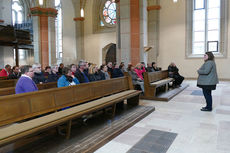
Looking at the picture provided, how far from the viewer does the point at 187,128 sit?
154 inches

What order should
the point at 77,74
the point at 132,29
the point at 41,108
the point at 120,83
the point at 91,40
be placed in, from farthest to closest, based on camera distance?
the point at 91,40
the point at 132,29
the point at 120,83
the point at 77,74
the point at 41,108

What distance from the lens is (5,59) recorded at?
15094mm

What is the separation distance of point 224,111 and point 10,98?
16.4 feet

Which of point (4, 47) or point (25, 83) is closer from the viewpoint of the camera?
point (25, 83)

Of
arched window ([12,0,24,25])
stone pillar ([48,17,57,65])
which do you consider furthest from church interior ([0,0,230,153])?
arched window ([12,0,24,25])

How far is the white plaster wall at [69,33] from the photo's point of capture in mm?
16062

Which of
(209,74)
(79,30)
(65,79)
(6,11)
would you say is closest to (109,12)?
(79,30)

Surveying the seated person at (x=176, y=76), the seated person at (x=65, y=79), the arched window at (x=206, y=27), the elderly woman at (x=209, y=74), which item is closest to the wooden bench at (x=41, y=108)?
the seated person at (x=65, y=79)

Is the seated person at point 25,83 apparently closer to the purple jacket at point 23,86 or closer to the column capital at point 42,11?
the purple jacket at point 23,86

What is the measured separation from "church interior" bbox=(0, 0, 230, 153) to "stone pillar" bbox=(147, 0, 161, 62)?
7 centimetres

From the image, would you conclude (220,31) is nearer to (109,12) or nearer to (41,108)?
(109,12)

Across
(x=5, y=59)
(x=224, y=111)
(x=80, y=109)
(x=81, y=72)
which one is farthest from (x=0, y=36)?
(x=224, y=111)

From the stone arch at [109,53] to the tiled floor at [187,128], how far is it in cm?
1090

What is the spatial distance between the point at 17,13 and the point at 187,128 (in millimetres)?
25348
